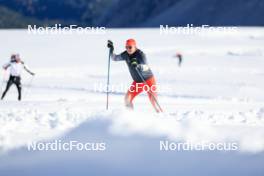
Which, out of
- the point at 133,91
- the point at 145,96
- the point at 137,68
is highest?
the point at 145,96

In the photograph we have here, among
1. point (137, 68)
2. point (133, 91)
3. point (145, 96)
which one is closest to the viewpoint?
point (137, 68)

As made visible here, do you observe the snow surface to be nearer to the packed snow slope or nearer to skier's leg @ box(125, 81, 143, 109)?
the packed snow slope

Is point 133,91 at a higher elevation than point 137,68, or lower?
lower

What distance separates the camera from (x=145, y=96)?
16.6 m

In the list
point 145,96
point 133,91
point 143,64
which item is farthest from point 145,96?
point 143,64

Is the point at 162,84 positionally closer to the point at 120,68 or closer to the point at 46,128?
the point at 120,68

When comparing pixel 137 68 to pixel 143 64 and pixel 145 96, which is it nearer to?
pixel 143 64

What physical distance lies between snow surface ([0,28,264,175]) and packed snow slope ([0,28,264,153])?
0.03ft

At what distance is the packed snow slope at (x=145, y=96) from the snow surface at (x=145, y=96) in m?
0.01

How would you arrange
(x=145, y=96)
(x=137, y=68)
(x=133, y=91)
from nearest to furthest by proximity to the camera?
(x=137, y=68), (x=133, y=91), (x=145, y=96)

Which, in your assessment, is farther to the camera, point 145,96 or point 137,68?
point 145,96

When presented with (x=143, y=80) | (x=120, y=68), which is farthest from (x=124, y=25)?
(x=143, y=80)

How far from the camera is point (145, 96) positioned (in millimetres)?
16562

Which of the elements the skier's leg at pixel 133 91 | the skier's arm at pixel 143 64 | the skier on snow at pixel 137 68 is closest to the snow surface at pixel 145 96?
the skier's leg at pixel 133 91
